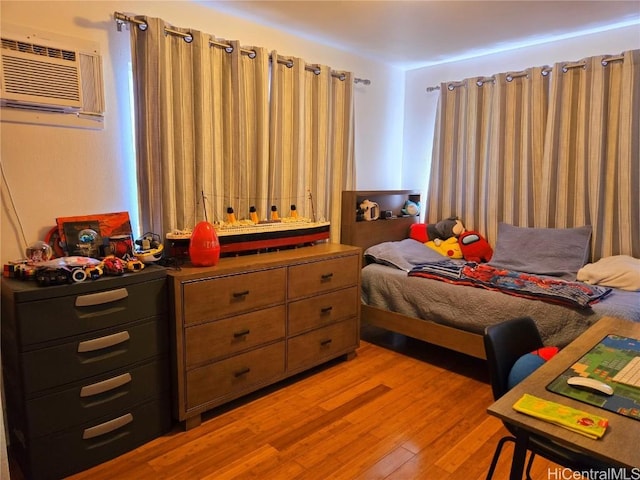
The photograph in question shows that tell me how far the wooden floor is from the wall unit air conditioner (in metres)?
1.64

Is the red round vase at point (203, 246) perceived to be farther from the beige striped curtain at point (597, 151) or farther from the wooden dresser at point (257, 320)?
the beige striped curtain at point (597, 151)

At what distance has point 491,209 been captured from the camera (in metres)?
3.58

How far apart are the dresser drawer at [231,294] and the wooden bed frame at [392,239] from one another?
0.94 m

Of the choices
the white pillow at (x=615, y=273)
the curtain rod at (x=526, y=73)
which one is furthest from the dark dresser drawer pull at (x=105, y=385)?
the curtain rod at (x=526, y=73)

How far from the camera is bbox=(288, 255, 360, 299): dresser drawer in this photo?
8.42 ft

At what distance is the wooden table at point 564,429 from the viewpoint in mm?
870

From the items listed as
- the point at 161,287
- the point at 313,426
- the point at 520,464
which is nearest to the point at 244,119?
the point at 161,287

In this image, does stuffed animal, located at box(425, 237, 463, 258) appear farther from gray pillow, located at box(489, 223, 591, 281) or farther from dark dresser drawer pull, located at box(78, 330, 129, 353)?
dark dresser drawer pull, located at box(78, 330, 129, 353)

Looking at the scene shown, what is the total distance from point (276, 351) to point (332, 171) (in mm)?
1528

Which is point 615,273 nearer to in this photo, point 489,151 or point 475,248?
point 475,248

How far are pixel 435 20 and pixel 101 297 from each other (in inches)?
102

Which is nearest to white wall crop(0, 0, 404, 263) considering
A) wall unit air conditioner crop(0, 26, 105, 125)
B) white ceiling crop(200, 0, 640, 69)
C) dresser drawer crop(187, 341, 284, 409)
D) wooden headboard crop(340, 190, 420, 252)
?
wall unit air conditioner crop(0, 26, 105, 125)

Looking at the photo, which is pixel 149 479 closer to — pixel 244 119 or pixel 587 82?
pixel 244 119

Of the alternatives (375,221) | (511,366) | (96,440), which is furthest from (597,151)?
(96,440)
